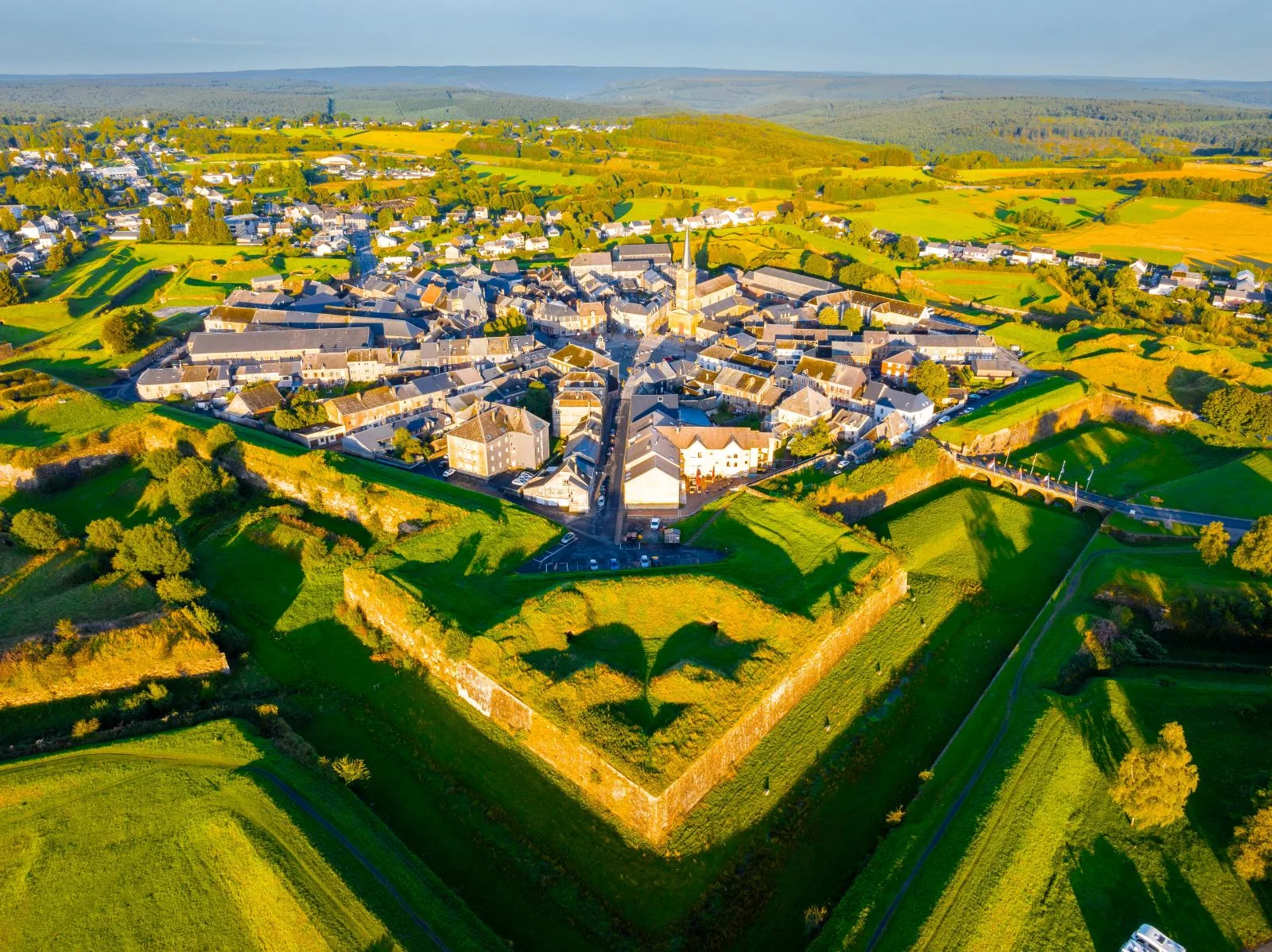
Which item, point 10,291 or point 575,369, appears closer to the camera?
point 575,369

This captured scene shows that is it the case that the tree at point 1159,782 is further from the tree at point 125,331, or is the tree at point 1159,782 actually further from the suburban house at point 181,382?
the tree at point 125,331

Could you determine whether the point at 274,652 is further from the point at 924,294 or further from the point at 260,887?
the point at 924,294

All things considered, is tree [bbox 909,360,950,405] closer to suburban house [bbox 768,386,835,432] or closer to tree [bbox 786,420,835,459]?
suburban house [bbox 768,386,835,432]

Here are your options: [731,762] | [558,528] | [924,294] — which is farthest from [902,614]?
[924,294]

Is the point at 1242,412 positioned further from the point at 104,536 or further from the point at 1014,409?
the point at 104,536

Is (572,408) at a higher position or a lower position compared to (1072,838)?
higher

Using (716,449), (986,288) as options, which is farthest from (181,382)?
(986,288)

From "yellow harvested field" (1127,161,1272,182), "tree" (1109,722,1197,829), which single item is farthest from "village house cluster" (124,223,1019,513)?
"yellow harvested field" (1127,161,1272,182)
